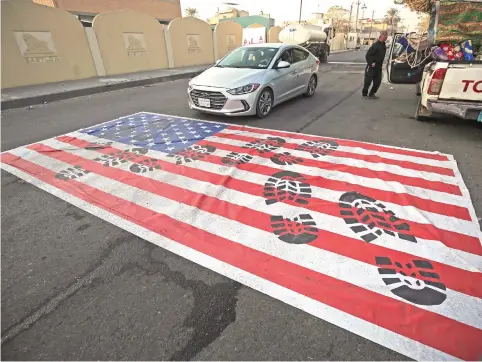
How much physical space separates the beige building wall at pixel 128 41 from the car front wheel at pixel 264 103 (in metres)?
10.7

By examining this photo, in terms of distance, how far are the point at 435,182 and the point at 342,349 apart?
9.21 feet

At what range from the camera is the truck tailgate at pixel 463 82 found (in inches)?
177

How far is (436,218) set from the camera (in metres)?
2.87

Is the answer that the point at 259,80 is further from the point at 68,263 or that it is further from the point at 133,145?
the point at 68,263

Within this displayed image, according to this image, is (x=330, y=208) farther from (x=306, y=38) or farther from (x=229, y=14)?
(x=229, y=14)

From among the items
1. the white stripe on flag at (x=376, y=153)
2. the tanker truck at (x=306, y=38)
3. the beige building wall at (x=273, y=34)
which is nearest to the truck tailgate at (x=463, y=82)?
the white stripe on flag at (x=376, y=153)

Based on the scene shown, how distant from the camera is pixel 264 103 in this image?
6.38 meters

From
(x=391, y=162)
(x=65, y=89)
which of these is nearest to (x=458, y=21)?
(x=391, y=162)

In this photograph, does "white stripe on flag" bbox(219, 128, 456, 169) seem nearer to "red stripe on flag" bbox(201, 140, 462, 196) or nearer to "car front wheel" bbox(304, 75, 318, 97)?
"red stripe on flag" bbox(201, 140, 462, 196)

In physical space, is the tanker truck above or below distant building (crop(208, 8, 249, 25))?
below

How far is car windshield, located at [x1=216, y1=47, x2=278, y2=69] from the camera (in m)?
6.64

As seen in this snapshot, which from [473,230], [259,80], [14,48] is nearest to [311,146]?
[259,80]

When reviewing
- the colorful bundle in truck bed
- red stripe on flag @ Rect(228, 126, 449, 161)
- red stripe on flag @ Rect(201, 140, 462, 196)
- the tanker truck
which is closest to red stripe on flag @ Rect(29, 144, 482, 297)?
red stripe on flag @ Rect(201, 140, 462, 196)

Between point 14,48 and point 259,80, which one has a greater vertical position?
point 14,48
